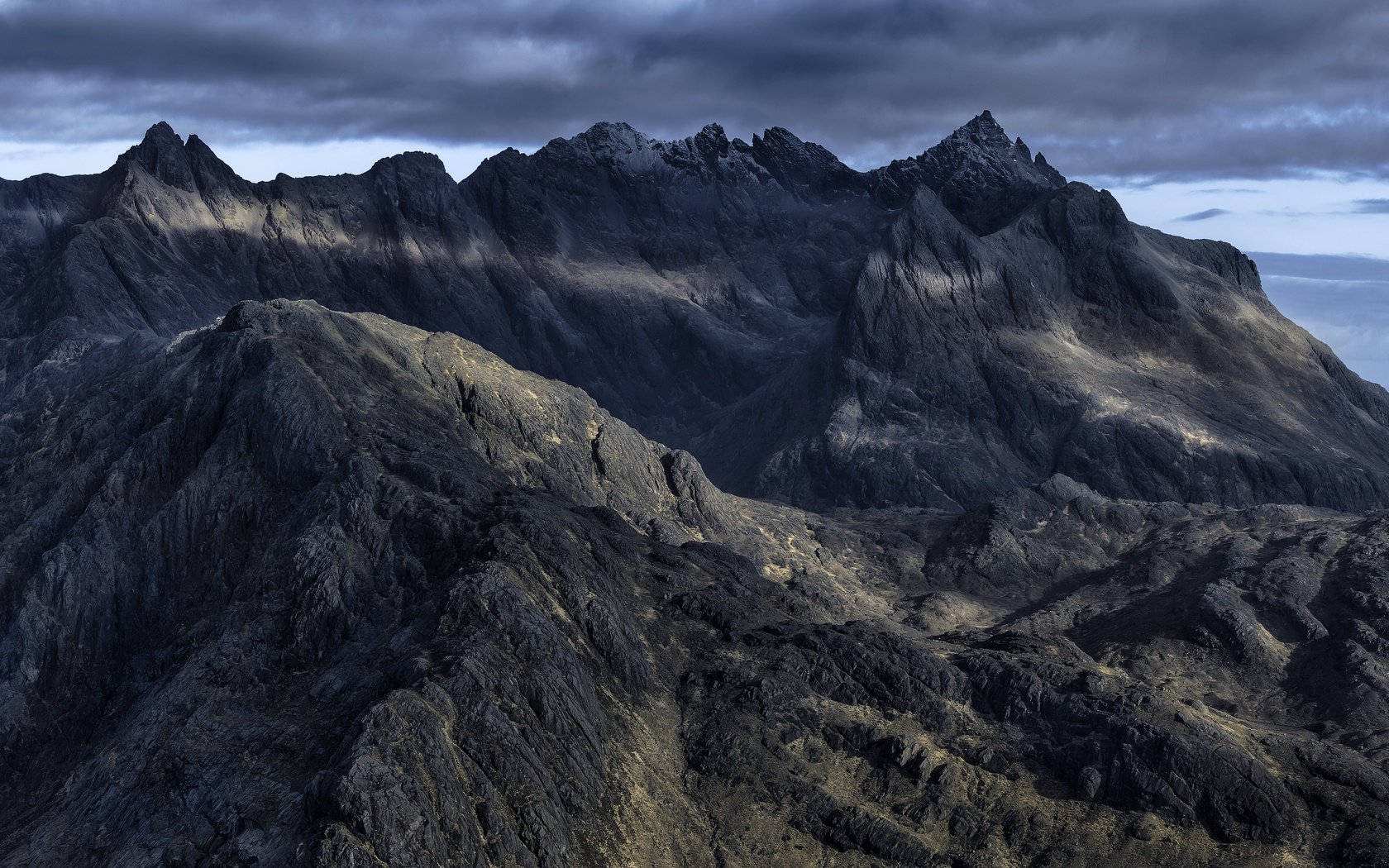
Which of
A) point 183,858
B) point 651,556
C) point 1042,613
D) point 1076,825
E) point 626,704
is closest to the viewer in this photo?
point 183,858

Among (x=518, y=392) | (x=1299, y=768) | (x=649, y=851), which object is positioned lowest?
(x=649, y=851)

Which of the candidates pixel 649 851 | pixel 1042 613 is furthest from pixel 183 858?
pixel 1042 613

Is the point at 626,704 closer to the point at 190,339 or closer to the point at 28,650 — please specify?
the point at 28,650

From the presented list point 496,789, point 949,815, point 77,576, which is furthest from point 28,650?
point 949,815

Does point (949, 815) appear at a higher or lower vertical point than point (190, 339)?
lower

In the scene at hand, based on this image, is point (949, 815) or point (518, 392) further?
point (518, 392)

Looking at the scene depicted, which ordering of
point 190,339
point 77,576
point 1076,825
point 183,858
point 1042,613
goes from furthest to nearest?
point 1042,613 → point 190,339 → point 77,576 → point 1076,825 → point 183,858
